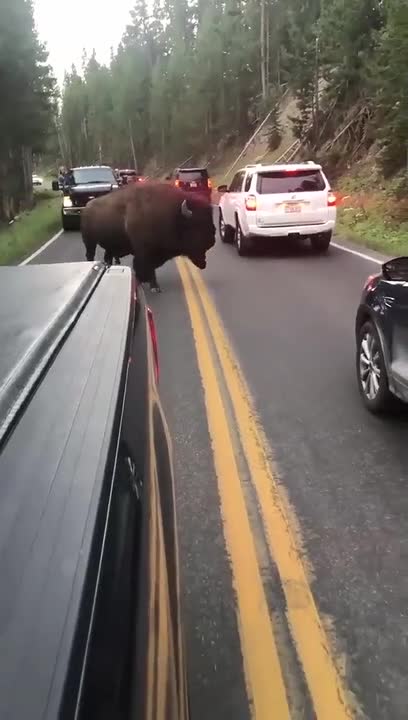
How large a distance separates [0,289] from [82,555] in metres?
2.54

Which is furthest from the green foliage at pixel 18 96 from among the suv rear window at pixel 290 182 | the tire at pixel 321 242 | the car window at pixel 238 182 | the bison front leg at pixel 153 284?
the bison front leg at pixel 153 284

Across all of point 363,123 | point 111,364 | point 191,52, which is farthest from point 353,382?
point 191,52

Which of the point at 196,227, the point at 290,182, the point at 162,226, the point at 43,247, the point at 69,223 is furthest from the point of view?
the point at 69,223

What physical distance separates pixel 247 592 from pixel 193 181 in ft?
105

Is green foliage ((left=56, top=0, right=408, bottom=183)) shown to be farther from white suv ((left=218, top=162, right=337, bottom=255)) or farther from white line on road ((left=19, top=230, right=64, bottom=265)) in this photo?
white line on road ((left=19, top=230, right=64, bottom=265))

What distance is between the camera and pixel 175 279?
1359 cm

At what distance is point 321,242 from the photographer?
1648 cm

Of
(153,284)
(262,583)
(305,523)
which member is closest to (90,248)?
(153,284)

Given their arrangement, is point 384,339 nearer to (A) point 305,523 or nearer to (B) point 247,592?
(A) point 305,523

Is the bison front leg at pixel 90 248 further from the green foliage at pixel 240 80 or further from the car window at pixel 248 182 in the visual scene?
the green foliage at pixel 240 80

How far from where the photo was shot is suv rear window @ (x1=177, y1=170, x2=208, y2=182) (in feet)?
113

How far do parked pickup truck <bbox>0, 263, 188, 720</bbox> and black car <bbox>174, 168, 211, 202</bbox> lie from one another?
3184 centimetres

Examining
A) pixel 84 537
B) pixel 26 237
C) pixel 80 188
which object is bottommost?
pixel 26 237

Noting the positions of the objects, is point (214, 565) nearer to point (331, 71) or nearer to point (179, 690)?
point (179, 690)
